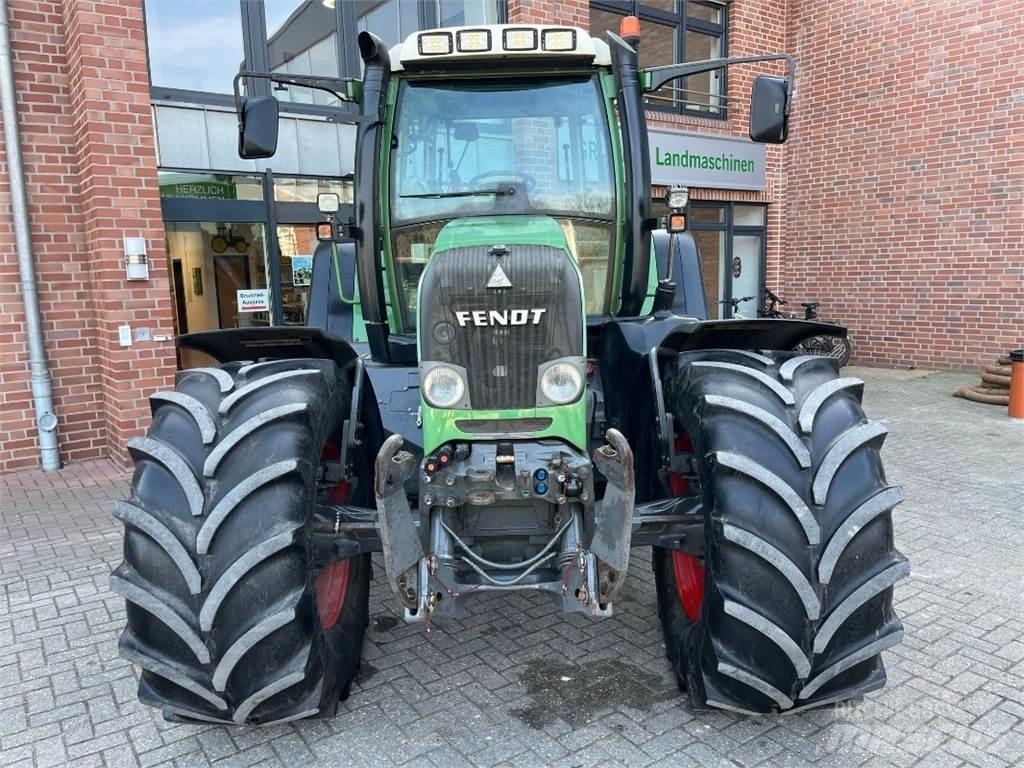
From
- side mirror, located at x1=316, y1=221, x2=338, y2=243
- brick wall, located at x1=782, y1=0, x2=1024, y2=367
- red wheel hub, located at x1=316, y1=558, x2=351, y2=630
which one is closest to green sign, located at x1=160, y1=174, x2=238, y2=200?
side mirror, located at x1=316, y1=221, x2=338, y2=243

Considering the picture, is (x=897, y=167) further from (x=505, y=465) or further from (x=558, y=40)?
(x=505, y=465)

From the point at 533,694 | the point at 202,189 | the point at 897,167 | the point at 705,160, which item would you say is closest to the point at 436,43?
the point at 533,694

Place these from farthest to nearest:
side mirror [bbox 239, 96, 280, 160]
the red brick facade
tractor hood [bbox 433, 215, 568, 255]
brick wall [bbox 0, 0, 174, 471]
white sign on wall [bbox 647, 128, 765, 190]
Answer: white sign on wall [bbox 647, 128, 765, 190]
the red brick facade
brick wall [bbox 0, 0, 174, 471]
side mirror [bbox 239, 96, 280, 160]
tractor hood [bbox 433, 215, 568, 255]

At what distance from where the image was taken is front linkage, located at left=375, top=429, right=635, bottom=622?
95.1 inches

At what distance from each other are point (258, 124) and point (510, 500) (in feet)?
7.24

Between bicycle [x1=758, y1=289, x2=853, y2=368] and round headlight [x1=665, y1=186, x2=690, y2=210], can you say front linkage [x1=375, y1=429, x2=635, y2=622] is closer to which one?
round headlight [x1=665, y1=186, x2=690, y2=210]

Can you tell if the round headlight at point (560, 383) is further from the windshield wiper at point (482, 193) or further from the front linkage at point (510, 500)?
the windshield wiper at point (482, 193)

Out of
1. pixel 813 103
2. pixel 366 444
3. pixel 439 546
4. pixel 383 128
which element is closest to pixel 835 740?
pixel 439 546

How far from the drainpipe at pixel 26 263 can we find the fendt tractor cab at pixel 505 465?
383cm

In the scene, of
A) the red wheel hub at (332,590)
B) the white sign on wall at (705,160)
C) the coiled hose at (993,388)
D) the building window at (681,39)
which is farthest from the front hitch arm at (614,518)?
the building window at (681,39)

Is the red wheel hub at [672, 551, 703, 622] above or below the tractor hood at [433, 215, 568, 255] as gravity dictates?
below

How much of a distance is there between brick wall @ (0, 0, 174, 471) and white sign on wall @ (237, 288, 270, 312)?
4.08 ft

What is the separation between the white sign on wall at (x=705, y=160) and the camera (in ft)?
34.1

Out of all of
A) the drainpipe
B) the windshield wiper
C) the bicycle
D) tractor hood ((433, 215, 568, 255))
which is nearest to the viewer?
tractor hood ((433, 215, 568, 255))
